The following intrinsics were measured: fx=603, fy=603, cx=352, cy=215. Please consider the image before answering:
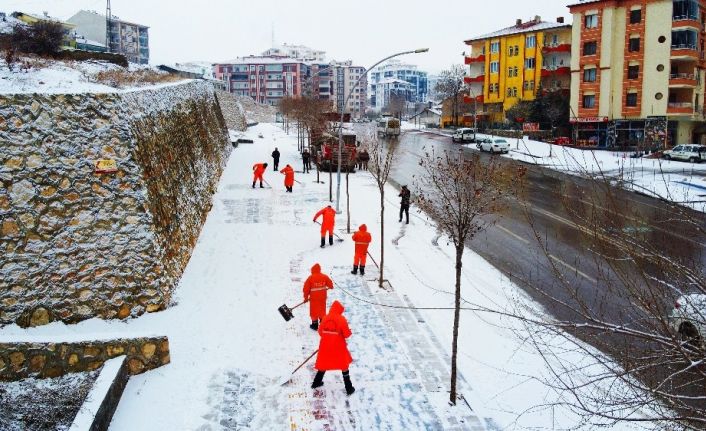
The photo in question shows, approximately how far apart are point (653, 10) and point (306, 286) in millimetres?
39393

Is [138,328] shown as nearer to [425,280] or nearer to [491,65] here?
[425,280]

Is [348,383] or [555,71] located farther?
[555,71]

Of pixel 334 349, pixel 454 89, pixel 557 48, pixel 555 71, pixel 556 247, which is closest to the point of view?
pixel 334 349

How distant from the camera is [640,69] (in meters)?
41.5

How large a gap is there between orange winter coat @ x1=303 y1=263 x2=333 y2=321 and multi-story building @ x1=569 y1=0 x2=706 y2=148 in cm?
3352

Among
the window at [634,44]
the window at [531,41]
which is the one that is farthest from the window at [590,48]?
the window at [531,41]

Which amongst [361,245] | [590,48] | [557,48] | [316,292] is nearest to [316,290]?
[316,292]

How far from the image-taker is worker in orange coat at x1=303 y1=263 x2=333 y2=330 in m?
10.5

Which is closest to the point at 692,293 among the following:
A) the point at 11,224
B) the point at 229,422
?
the point at 229,422

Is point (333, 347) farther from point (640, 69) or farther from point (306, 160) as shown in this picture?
point (640, 69)

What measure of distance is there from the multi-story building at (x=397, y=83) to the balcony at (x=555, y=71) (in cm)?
9830

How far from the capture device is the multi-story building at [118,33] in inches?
3039

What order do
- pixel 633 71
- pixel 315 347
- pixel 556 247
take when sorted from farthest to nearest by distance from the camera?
pixel 633 71, pixel 556 247, pixel 315 347

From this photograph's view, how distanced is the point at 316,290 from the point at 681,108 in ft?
128
